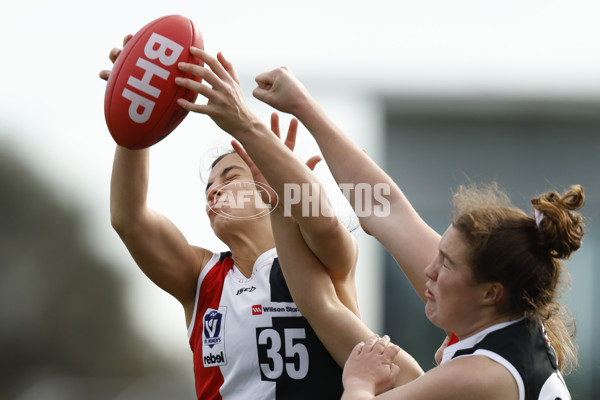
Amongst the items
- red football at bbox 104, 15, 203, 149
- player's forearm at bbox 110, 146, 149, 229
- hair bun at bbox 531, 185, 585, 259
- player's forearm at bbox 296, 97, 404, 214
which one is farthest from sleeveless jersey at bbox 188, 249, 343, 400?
hair bun at bbox 531, 185, 585, 259

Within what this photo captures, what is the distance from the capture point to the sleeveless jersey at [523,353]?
215cm

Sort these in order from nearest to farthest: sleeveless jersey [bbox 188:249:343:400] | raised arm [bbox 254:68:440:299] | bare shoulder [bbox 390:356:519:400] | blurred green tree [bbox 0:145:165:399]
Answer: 1. bare shoulder [bbox 390:356:519:400]
2. raised arm [bbox 254:68:440:299]
3. sleeveless jersey [bbox 188:249:343:400]
4. blurred green tree [bbox 0:145:165:399]

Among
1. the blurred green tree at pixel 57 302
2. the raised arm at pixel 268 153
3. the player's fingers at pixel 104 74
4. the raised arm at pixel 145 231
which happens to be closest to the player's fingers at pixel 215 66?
the raised arm at pixel 268 153

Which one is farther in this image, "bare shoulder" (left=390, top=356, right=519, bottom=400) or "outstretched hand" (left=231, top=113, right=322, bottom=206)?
"outstretched hand" (left=231, top=113, right=322, bottom=206)

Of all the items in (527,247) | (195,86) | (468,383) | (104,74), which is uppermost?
(104,74)

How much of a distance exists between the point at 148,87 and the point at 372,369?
4.08ft

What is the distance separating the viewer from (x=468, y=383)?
211 cm

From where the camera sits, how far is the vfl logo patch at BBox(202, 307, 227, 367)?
3109 mm

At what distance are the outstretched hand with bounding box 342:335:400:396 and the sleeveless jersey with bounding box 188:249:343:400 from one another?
20.1 inches

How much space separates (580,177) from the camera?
544 inches

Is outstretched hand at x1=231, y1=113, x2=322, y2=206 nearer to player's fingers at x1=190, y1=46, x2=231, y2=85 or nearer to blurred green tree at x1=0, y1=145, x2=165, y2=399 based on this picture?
player's fingers at x1=190, y1=46, x2=231, y2=85

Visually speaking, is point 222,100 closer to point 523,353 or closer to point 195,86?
point 195,86

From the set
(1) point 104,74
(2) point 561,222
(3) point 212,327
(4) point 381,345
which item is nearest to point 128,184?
(1) point 104,74

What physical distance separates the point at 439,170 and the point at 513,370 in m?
11.4
